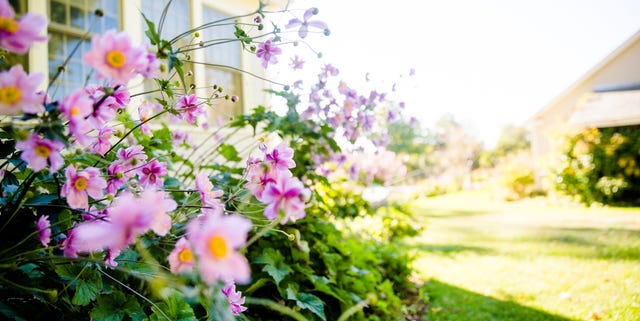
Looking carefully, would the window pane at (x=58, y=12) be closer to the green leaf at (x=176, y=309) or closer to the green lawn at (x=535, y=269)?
the green leaf at (x=176, y=309)

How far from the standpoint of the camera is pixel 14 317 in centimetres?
93

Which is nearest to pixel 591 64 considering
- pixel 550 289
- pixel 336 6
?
pixel 550 289

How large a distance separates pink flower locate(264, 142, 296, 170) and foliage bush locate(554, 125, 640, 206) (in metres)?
10.8

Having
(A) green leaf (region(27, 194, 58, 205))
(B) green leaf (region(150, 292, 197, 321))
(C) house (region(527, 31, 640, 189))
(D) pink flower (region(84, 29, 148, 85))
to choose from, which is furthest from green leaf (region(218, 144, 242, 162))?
(C) house (region(527, 31, 640, 189))

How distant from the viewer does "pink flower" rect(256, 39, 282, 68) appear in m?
1.31

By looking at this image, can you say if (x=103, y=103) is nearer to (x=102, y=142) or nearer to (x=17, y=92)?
(x=17, y=92)

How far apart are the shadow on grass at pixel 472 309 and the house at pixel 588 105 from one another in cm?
929

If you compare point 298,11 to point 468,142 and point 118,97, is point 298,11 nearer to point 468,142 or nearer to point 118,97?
point 118,97

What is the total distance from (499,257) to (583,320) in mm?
2148

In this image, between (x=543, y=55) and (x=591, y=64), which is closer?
(x=591, y=64)

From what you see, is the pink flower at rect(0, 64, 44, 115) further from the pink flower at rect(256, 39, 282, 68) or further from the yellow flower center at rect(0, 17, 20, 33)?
the pink flower at rect(256, 39, 282, 68)

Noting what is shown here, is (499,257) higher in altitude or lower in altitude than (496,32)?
lower

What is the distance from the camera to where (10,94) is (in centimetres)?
67

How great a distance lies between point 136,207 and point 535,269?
455cm
